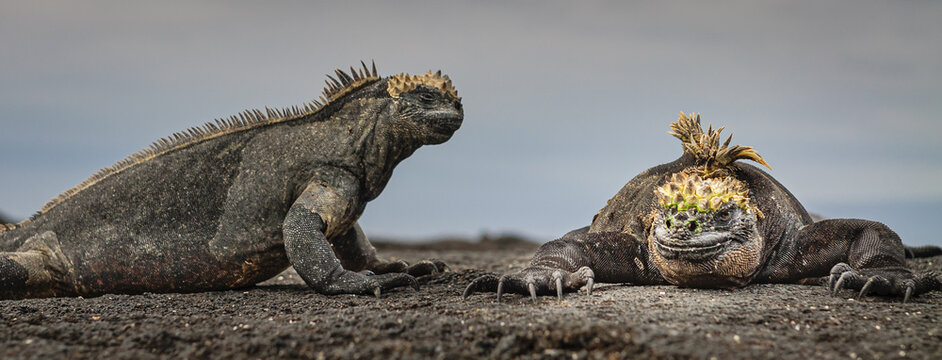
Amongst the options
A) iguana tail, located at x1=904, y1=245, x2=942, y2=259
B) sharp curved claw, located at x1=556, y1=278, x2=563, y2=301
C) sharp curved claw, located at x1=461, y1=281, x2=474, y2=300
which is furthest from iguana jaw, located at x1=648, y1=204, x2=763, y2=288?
iguana tail, located at x1=904, y1=245, x2=942, y2=259

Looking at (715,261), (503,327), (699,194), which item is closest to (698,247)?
(715,261)

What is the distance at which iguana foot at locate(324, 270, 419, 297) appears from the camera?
4.37m

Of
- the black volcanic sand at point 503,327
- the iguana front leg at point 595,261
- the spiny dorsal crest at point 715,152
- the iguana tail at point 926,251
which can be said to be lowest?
the black volcanic sand at point 503,327

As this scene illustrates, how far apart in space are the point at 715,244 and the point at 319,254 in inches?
95.6

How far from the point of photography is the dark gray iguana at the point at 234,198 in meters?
4.87

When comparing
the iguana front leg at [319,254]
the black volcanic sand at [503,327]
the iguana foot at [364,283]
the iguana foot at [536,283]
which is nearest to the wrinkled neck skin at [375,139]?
the iguana front leg at [319,254]

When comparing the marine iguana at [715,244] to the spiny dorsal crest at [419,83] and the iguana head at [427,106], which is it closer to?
the iguana head at [427,106]

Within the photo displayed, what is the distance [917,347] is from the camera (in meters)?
2.72

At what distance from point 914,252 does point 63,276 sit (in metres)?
7.21

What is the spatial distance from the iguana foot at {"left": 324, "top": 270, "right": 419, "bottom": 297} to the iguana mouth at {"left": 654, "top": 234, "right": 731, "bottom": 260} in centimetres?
165

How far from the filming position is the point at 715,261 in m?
3.73

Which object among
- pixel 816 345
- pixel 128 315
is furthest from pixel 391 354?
pixel 128 315

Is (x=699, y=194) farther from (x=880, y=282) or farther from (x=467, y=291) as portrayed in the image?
(x=467, y=291)

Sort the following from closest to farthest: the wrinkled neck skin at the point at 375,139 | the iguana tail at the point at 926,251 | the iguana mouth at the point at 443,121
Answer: the iguana mouth at the point at 443,121 < the wrinkled neck skin at the point at 375,139 < the iguana tail at the point at 926,251
